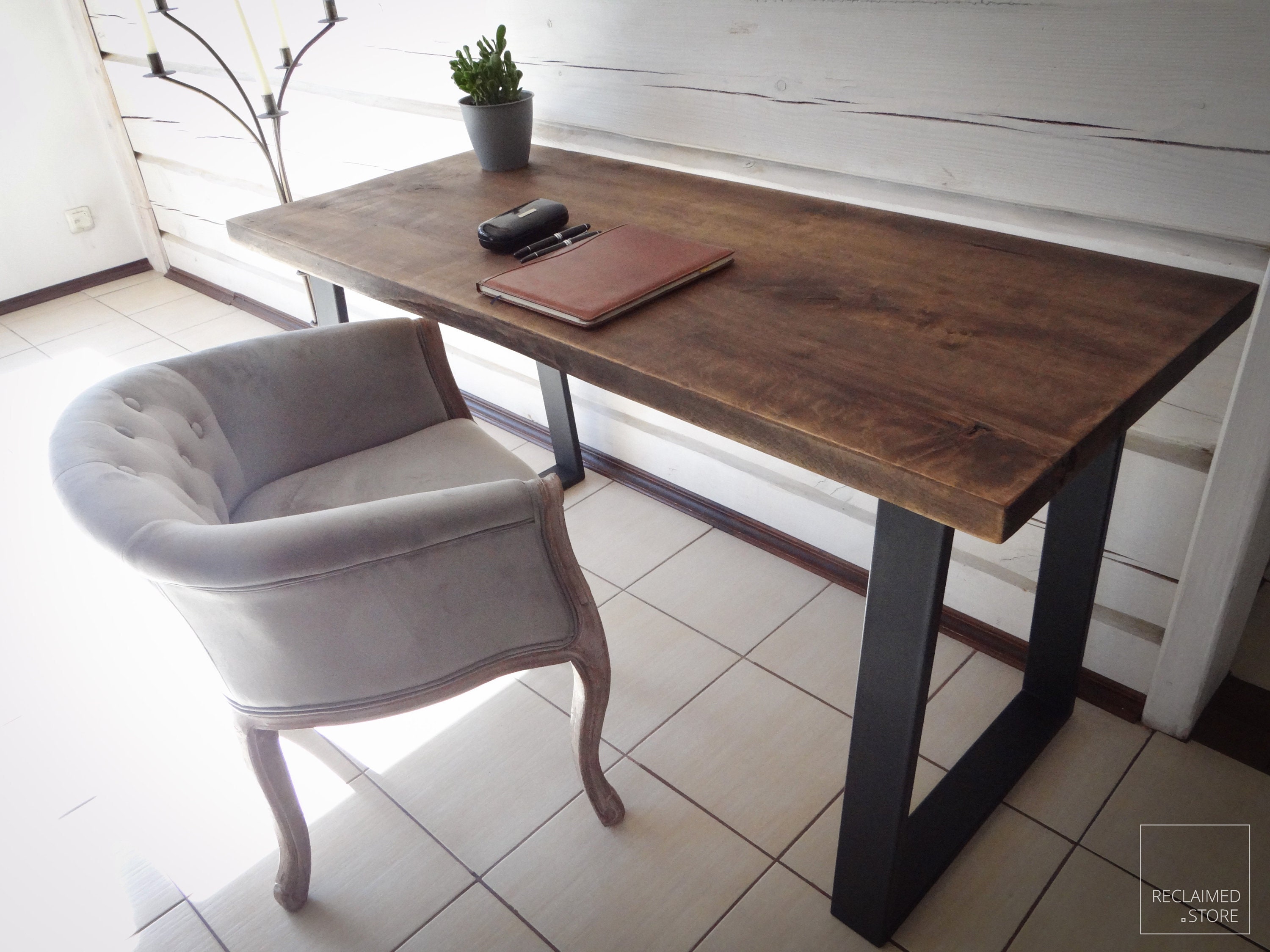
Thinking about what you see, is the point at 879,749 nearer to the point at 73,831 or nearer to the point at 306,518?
the point at 306,518

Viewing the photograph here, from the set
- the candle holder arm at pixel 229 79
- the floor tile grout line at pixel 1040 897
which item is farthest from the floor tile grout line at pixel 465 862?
the candle holder arm at pixel 229 79

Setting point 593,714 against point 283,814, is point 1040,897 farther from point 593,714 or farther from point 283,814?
point 283,814

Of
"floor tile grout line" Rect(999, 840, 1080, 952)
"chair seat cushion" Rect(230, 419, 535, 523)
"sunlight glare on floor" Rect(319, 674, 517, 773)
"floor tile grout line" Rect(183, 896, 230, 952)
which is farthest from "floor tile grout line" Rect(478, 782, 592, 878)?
"floor tile grout line" Rect(999, 840, 1080, 952)

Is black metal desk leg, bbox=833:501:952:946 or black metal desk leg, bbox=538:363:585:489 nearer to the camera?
black metal desk leg, bbox=833:501:952:946

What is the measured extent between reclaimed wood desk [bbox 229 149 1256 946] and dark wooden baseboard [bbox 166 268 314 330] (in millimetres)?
1699

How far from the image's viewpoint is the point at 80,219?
363cm

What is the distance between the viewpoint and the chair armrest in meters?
0.95

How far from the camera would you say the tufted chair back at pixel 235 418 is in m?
1.05

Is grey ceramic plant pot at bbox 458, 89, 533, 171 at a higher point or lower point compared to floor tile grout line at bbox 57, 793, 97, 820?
higher

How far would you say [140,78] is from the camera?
329cm

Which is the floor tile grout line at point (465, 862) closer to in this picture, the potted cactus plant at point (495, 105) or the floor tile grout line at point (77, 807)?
the floor tile grout line at point (77, 807)

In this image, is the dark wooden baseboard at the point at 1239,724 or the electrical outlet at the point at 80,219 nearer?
the dark wooden baseboard at the point at 1239,724

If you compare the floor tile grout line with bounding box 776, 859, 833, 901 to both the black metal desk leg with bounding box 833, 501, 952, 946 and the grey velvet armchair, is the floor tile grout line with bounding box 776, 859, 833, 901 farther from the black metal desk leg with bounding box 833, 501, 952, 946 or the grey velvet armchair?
the grey velvet armchair
